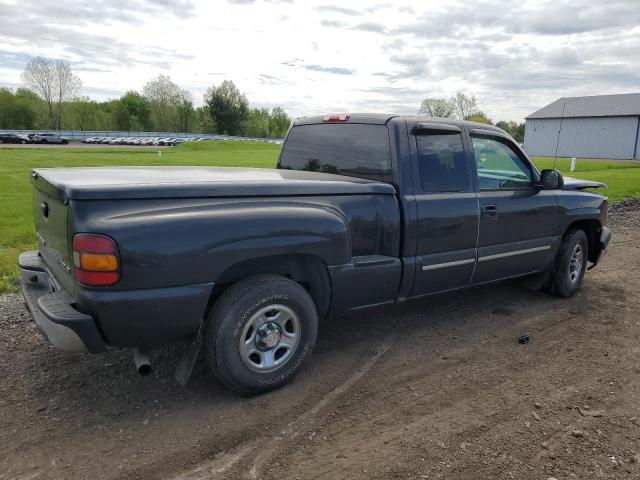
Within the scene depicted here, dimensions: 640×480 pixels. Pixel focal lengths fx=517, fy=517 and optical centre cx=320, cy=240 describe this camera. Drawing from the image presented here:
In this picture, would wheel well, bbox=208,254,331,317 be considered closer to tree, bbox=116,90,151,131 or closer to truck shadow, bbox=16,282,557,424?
truck shadow, bbox=16,282,557,424

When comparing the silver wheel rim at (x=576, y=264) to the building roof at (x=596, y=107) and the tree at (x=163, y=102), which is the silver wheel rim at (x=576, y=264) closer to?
the building roof at (x=596, y=107)

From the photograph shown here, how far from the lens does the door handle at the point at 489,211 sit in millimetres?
4496

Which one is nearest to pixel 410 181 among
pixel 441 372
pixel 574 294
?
pixel 441 372

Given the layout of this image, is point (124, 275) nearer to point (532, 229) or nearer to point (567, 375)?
point (567, 375)

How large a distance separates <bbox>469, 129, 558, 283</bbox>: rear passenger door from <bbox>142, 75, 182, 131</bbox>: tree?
82.8 m

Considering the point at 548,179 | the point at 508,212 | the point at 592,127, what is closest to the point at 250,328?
the point at 508,212

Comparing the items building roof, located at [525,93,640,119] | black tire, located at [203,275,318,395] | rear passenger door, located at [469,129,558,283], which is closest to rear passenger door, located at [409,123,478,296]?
rear passenger door, located at [469,129,558,283]

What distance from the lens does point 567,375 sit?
12.7 feet

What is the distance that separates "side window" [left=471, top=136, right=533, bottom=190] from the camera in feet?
15.2

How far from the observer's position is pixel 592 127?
52.1 meters

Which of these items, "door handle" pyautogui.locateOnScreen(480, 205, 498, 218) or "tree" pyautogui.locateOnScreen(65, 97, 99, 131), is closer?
"door handle" pyautogui.locateOnScreen(480, 205, 498, 218)

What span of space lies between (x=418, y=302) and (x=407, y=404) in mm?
2100

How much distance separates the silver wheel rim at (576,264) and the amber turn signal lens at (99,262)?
15.6 feet

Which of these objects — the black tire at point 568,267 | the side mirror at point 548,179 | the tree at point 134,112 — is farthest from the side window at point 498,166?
the tree at point 134,112
